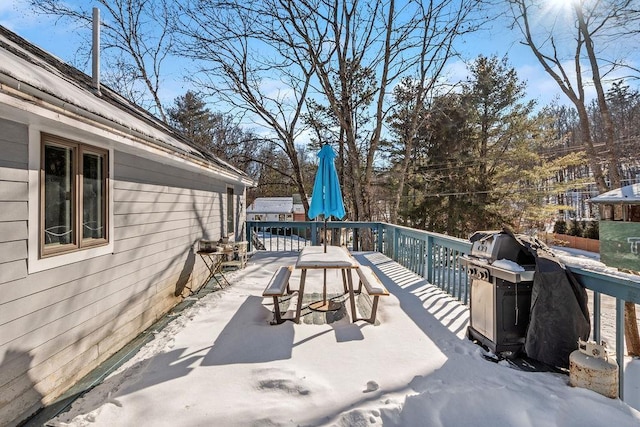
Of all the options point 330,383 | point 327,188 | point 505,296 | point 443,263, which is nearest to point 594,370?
point 505,296

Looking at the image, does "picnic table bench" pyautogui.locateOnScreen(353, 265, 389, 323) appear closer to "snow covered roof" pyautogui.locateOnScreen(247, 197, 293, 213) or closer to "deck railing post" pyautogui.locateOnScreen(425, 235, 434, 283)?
"deck railing post" pyautogui.locateOnScreen(425, 235, 434, 283)

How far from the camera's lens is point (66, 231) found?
266 cm

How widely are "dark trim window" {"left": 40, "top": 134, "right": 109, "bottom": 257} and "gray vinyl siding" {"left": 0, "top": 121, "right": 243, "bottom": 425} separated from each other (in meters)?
0.15

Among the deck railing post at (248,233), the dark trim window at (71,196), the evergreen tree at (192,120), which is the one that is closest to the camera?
the dark trim window at (71,196)

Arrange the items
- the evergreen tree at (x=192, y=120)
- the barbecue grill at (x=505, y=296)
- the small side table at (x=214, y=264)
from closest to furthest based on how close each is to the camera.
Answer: the barbecue grill at (x=505, y=296) → the small side table at (x=214, y=264) → the evergreen tree at (x=192, y=120)

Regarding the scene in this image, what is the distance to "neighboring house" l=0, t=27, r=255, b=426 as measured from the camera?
209 cm

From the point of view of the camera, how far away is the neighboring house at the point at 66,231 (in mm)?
2088

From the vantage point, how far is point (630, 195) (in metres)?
6.50

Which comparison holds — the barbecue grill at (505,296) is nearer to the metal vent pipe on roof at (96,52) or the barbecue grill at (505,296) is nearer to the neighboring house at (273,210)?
the metal vent pipe on roof at (96,52)

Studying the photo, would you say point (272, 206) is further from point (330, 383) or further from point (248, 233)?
point (330, 383)

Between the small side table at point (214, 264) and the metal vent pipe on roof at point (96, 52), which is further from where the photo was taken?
the small side table at point (214, 264)

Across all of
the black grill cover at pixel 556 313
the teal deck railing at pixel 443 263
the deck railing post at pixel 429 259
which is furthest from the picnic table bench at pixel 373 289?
the deck railing post at pixel 429 259

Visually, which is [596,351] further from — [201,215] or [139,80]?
[139,80]

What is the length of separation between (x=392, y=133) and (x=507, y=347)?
53.4ft
